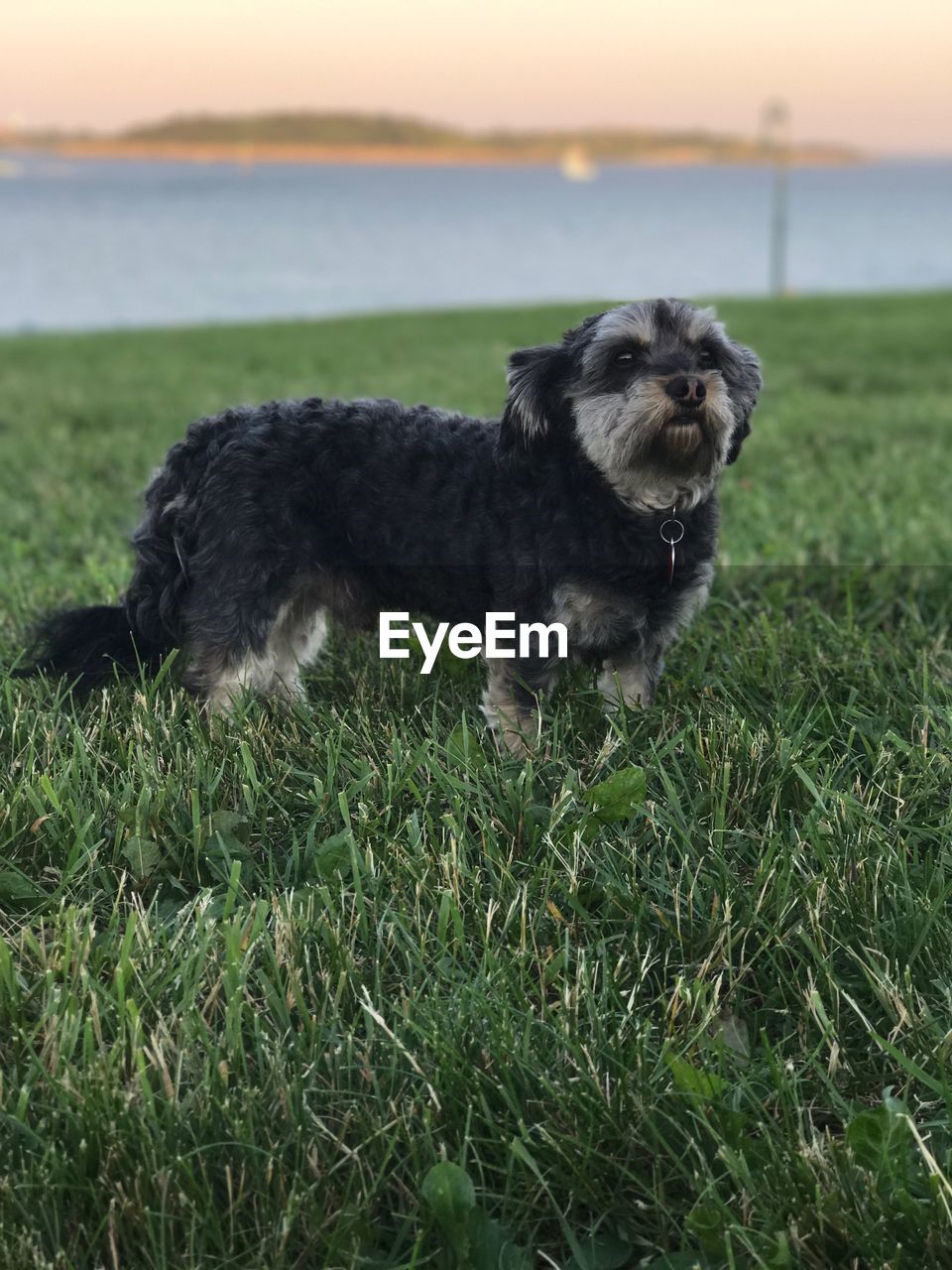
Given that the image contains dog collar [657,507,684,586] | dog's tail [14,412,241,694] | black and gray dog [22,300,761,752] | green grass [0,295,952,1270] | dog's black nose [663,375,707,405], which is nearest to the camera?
green grass [0,295,952,1270]

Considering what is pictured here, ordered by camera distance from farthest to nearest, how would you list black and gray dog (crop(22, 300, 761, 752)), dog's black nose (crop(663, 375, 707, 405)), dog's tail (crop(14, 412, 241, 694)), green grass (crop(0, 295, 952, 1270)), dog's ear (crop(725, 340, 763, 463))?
dog's tail (crop(14, 412, 241, 694)) → dog's ear (crop(725, 340, 763, 463)) → black and gray dog (crop(22, 300, 761, 752)) → dog's black nose (crop(663, 375, 707, 405)) → green grass (crop(0, 295, 952, 1270))

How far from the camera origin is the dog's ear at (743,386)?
158 inches

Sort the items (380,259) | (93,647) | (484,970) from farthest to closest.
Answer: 1. (380,259)
2. (93,647)
3. (484,970)

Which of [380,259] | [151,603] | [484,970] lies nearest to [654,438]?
[484,970]

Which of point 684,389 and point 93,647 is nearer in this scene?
point 684,389

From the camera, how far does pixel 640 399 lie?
3654 millimetres

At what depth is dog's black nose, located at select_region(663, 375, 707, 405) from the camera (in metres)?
3.64

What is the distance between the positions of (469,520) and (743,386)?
0.96 m

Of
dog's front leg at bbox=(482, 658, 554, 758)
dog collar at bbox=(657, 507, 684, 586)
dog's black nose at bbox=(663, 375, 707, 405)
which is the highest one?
dog's black nose at bbox=(663, 375, 707, 405)

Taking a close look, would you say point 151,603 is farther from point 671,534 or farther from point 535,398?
point 671,534

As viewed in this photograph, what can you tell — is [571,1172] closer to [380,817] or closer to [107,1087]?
[107,1087]

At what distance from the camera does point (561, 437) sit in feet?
12.9

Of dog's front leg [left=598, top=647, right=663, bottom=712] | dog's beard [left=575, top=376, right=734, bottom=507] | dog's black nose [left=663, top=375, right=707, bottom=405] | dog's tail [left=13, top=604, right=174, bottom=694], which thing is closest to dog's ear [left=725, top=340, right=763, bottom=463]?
dog's beard [left=575, top=376, right=734, bottom=507]

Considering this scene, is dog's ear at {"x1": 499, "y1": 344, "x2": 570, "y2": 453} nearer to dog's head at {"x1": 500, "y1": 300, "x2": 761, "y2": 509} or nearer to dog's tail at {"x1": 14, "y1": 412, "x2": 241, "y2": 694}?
dog's head at {"x1": 500, "y1": 300, "x2": 761, "y2": 509}
